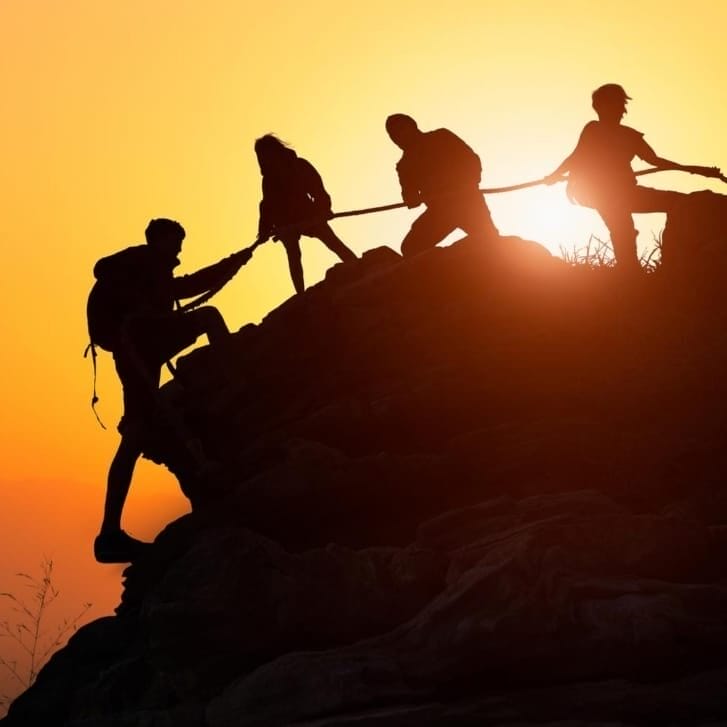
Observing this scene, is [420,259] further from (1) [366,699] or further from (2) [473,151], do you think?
(1) [366,699]

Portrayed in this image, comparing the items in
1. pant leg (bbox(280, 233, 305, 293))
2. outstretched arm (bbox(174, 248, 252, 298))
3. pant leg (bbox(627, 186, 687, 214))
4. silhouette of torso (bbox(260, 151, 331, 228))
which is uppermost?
silhouette of torso (bbox(260, 151, 331, 228))

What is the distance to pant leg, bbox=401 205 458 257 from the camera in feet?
47.4

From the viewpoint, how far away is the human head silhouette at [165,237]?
1269 cm

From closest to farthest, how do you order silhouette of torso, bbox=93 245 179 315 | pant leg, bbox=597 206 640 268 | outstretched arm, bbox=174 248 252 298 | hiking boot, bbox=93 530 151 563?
hiking boot, bbox=93 530 151 563 → silhouette of torso, bbox=93 245 179 315 → outstretched arm, bbox=174 248 252 298 → pant leg, bbox=597 206 640 268

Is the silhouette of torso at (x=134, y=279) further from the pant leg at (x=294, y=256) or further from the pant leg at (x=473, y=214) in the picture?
the pant leg at (x=473, y=214)

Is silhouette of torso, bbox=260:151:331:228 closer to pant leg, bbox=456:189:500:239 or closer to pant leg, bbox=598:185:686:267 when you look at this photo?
pant leg, bbox=456:189:500:239

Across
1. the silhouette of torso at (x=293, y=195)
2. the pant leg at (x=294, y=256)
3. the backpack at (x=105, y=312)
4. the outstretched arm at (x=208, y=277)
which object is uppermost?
the silhouette of torso at (x=293, y=195)

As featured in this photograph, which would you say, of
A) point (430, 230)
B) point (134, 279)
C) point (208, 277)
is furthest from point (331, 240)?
point (134, 279)

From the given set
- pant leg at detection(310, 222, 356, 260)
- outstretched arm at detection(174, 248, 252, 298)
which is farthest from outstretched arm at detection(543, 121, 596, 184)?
outstretched arm at detection(174, 248, 252, 298)

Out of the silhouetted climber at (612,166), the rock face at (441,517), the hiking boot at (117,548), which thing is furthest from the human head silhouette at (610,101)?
the hiking boot at (117,548)

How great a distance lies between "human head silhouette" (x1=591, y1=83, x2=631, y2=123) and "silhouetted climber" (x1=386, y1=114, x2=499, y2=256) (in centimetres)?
170

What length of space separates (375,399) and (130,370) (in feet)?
9.21

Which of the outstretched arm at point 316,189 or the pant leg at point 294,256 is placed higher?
the outstretched arm at point 316,189

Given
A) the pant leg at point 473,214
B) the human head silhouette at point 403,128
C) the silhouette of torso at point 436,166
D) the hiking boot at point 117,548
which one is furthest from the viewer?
the human head silhouette at point 403,128
